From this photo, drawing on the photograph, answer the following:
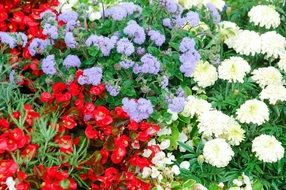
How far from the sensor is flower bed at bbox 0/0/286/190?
Answer: 10.2ft

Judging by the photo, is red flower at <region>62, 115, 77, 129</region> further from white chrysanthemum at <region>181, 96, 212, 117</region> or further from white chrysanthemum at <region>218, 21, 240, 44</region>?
white chrysanthemum at <region>218, 21, 240, 44</region>

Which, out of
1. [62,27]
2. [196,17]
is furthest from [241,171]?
[62,27]

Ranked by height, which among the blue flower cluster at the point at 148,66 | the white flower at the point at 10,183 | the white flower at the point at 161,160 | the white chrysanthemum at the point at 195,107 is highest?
the blue flower cluster at the point at 148,66

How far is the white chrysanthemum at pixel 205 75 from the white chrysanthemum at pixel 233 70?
0.04m

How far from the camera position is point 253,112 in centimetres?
350

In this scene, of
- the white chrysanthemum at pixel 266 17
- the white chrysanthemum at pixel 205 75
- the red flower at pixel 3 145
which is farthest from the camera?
the white chrysanthemum at pixel 266 17

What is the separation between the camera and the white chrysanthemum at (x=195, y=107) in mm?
3598

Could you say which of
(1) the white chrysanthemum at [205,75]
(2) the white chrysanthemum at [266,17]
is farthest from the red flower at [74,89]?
(2) the white chrysanthemum at [266,17]

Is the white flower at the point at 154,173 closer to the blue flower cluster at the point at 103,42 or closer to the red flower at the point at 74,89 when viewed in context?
the red flower at the point at 74,89

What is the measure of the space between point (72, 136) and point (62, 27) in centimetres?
72

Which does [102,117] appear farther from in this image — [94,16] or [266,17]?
[266,17]

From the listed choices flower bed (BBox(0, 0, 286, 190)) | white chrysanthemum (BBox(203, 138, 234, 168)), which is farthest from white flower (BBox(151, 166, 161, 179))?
white chrysanthemum (BBox(203, 138, 234, 168))

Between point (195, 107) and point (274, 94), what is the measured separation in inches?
18.1

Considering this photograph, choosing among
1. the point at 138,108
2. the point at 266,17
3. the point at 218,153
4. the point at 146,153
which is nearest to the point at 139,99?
the point at 138,108
